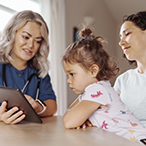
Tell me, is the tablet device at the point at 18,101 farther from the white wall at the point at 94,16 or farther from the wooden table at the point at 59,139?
the white wall at the point at 94,16

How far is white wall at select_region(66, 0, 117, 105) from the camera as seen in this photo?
3.90 meters

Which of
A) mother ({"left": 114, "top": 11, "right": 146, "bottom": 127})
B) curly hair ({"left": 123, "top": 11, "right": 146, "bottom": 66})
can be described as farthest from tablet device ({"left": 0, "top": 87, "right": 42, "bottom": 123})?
curly hair ({"left": 123, "top": 11, "right": 146, "bottom": 66})

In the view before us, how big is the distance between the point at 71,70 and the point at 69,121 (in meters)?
0.34

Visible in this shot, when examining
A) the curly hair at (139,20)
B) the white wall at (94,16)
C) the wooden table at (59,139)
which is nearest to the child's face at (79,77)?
the wooden table at (59,139)

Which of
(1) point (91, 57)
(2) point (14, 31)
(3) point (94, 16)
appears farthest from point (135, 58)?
(3) point (94, 16)

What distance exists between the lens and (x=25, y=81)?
1616mm

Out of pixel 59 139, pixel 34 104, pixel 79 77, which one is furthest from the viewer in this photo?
pixel 34 104

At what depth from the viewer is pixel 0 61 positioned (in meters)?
1.57

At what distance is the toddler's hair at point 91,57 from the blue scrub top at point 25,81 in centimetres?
48

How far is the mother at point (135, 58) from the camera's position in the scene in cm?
151

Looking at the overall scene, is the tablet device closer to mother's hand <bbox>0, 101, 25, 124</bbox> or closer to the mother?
mother's hand <bbox>0, 101, 25, 124</bbox>

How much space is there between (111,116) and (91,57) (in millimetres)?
372

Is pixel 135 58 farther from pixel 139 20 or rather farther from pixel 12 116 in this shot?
pixel 12 116

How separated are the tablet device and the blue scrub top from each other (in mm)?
481
